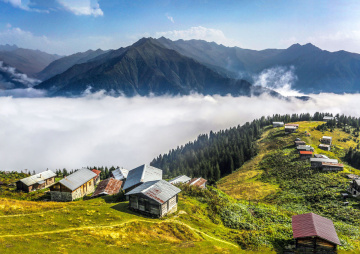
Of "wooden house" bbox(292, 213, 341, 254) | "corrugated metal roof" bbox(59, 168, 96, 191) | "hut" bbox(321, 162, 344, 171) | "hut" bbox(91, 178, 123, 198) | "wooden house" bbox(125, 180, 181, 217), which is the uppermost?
"wooden house" bbox(125, 180, 181, 217)

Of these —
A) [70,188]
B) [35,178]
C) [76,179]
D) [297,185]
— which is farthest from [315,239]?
[35,178]

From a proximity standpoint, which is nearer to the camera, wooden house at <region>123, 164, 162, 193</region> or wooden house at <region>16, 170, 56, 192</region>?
wooden house at <region>123, 164, 162, 193</region>

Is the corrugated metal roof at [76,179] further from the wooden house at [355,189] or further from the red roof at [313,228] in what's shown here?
the wooden house at [355,189]

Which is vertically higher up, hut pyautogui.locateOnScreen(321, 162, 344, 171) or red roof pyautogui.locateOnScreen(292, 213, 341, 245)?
red roof pyautogui.locateOnScreen(292, 213, 341, 245)

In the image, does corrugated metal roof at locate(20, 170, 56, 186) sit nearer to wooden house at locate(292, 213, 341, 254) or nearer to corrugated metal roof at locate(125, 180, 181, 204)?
corrugated metal roof at locate(125, 180, 181, 204)

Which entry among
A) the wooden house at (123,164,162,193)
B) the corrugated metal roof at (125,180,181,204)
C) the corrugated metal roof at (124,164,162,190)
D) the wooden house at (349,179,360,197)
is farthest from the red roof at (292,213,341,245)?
the wooden house at (349,179,360,197)

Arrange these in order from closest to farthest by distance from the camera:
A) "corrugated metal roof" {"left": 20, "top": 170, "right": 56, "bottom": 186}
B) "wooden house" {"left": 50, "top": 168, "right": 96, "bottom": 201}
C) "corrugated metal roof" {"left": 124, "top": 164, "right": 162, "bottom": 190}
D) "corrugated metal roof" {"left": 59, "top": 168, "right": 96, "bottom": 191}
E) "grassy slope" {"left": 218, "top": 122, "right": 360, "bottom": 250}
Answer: "corrugated metal roof" {"left": 124, "top": 164, "right": 162, "bottom": 190} → "grassy slope" {"left": 218, "top": 122, "right": 360, "bottom": 250} → "wooden house" {"left": 50, "top": 168, "right": 96, "bottom": 201} → "corrugated metal roof" {"left": 59, "top": 168, "right": 96, "bottom": 191} → "corrugated metal roof" {"left": 20, "top": 170, "right": 56, "bottom": 186}

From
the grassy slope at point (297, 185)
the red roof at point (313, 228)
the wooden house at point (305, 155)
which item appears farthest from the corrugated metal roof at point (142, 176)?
the wooden house at point (305, 155)
